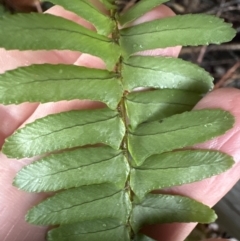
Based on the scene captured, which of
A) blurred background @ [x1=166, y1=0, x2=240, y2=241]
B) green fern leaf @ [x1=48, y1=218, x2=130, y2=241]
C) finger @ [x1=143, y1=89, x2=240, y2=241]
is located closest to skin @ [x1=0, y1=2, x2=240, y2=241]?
finger @ [x1=143, y1=89, x2=240, y2=241]

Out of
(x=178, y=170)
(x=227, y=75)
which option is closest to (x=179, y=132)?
(x=178, y=170)

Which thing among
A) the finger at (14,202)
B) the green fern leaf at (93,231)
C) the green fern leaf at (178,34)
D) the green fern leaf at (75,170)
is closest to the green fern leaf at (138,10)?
the green fern leaf at (178,34)

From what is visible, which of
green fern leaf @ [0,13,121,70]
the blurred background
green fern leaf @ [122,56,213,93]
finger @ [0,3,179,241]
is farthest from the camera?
the blurred background

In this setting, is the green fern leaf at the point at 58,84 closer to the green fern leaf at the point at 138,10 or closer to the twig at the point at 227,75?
the green fern leaf at the point at 138,10

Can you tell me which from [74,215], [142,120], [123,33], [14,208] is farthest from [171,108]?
[14,208]

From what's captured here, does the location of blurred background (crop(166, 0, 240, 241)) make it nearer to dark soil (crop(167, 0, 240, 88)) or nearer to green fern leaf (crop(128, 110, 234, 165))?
dark soil (crop(167, 0, 240, 88))
